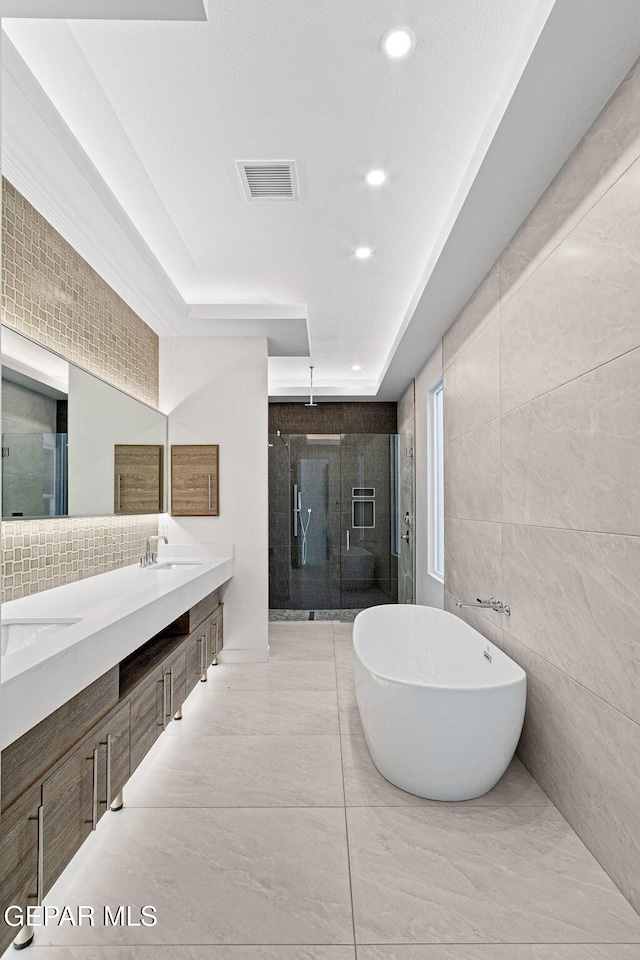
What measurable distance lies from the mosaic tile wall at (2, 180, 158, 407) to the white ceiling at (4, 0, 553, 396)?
1.25 feet

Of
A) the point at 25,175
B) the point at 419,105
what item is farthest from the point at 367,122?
the point at 25,175

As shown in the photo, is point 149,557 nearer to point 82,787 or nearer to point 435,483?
point 82,787

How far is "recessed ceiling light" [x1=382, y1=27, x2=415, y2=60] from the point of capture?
1.77 metres

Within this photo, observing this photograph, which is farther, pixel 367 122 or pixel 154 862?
pixel 367 122

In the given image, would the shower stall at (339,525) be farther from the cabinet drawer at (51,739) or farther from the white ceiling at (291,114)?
the cabinet drawer at (51,739)

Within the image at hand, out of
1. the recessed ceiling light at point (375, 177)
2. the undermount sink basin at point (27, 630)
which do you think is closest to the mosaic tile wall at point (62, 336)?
the undermount sink basin at point (27, 630)

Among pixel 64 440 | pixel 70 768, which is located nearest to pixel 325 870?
pixel 70 768

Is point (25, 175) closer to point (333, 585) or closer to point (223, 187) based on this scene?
point (223, 187)

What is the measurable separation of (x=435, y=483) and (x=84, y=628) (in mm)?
3586

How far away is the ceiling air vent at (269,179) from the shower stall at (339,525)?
10.3 feet

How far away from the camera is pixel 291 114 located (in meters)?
2.13

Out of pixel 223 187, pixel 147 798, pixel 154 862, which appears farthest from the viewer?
pixel 223 187

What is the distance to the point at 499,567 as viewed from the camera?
2.86m

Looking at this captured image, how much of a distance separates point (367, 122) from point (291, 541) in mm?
4099
